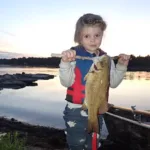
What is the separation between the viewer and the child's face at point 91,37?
432 cm

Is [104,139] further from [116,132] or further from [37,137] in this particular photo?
[37,137]

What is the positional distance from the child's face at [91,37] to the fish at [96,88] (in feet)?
2.36

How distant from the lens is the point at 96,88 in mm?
3742

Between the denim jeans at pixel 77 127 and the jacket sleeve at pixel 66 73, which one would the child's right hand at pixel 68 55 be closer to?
the jacket sleeve at pixel 66 73

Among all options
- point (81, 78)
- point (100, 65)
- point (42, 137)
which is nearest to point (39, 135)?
point (42, 137)

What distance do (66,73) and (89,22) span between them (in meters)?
0.80

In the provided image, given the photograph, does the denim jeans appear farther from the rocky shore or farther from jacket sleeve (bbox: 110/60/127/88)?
the rocky shore

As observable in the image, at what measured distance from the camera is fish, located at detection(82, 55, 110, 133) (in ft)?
11.9

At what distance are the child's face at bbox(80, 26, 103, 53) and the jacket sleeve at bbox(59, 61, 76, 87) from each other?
41 centimetres

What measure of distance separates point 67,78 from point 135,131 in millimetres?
7185

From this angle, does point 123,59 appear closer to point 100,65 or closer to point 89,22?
point 89,22

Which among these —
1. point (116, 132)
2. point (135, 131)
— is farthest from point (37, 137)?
point (135, 131)

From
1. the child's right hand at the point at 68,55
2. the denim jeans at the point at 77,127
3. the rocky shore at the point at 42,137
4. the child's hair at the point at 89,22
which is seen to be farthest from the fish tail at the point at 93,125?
the rocky shore at the point at 42,137

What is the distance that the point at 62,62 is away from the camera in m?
4.05
